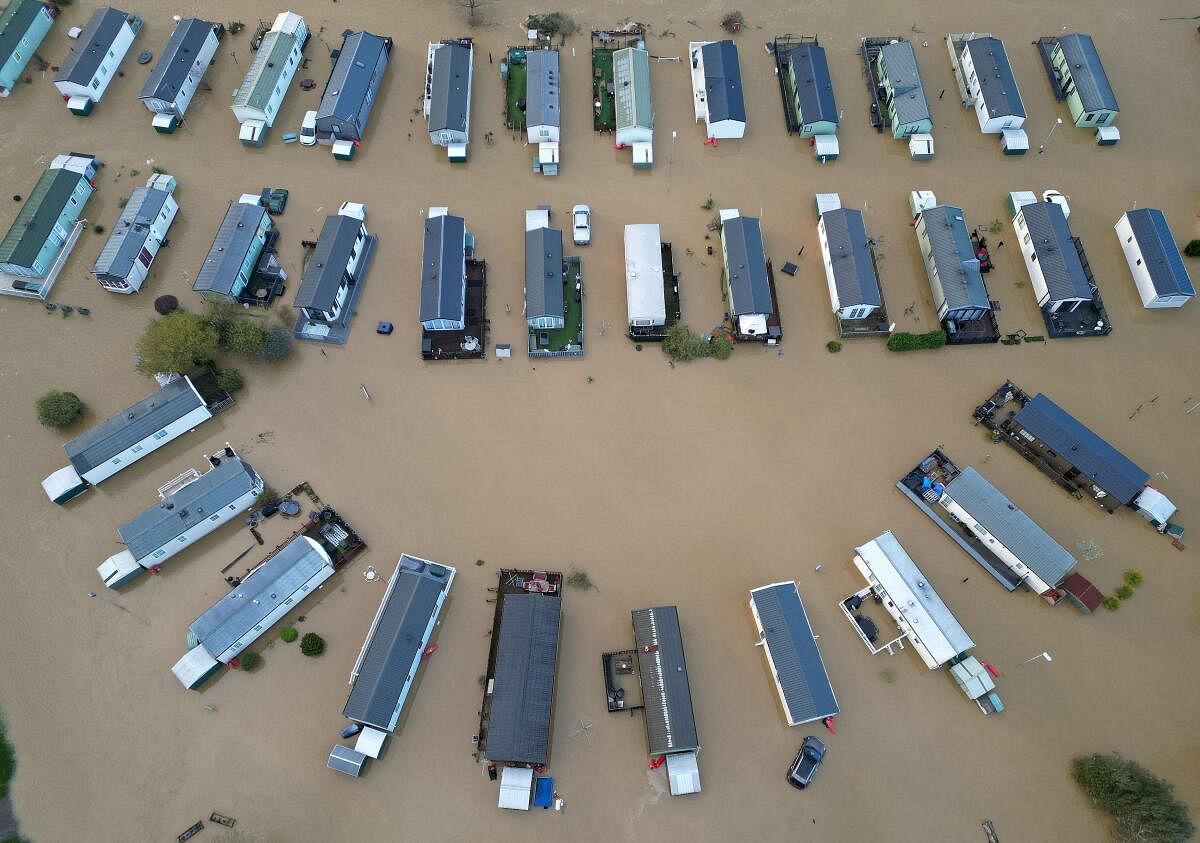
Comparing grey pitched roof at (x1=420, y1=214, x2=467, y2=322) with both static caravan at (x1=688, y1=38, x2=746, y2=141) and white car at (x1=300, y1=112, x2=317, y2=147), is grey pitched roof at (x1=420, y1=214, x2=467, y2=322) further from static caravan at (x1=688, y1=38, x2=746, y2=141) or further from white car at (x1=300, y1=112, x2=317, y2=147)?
static caravan at (x1=688, y1=38, x2=746, y2=141)

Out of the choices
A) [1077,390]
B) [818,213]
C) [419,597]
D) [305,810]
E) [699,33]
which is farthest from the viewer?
[699,33]

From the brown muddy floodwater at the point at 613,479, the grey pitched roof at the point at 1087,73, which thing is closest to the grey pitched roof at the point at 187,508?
the brown muddy floodwater at the point at 613,479

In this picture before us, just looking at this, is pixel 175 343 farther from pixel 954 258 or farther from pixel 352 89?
pixel 954 258

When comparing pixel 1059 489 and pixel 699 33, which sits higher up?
pixel 699 33

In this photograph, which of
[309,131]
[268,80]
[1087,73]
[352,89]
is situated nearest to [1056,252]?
[1087,73]

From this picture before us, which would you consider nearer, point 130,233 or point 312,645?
point 312,645

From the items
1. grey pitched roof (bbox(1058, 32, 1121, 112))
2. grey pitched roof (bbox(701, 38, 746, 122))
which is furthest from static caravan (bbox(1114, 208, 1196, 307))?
grey pitched roof (bbox(701, 38, 746, 122))

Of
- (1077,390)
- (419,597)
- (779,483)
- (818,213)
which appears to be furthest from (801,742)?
(818,213)

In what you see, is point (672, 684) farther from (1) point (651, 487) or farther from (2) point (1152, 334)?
(2) point (1152, 334)
